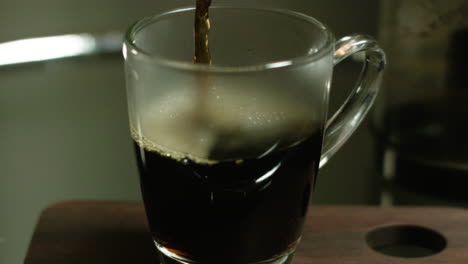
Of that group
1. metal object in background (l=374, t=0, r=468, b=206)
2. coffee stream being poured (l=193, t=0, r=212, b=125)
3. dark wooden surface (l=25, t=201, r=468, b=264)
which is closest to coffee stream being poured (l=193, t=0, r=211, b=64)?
coffee stream being poured (l=193, t=0, r=212, b=125)

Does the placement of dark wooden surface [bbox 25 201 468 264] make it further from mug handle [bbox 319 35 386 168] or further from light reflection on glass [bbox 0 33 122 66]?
light reflection on glass [bbox 0 33 122 66]

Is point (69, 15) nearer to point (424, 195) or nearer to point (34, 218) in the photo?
point (34, 218)

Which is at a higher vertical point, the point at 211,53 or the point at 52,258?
the point at 211,53

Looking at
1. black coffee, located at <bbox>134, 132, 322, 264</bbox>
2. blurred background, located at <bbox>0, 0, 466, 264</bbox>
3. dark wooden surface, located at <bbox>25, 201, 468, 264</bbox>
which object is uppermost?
black coffee, located at <bbox>134, 132, 322, 264</bbox>

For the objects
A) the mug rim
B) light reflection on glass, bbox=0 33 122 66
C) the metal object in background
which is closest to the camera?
the mug rim

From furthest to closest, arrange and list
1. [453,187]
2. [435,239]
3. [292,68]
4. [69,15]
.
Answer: [69,15] < [453,187] < [435,239] < [292,68]

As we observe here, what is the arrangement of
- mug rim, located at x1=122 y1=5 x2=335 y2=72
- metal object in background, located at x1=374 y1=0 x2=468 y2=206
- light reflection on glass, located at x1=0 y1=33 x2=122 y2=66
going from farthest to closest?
1. light reflection on glass, located at x1=0 y1=33 x2=122 y2=66
2. metal object in background, located at x1=374 y1=0 x2=468 y2=206
3. mug rim, located at x1=122 y1=5 x2=335 y2=72

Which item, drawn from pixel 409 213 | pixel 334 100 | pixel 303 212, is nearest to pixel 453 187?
pixel 334 100
